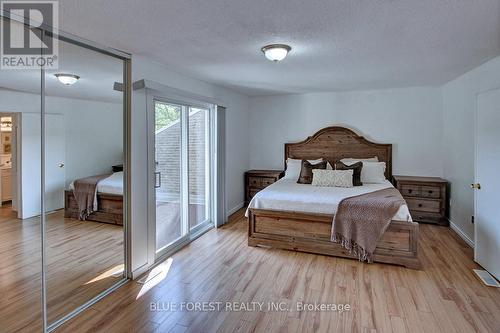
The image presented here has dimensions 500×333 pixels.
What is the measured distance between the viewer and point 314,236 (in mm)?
3451

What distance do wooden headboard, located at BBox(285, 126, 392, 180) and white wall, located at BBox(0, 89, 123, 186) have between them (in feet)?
11.5

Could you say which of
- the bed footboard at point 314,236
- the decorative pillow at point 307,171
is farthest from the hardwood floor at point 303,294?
the decorative pillow at point 307,171

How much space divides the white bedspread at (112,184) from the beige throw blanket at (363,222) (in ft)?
7.60

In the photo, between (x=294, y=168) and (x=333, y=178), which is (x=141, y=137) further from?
(x=294, y=168)

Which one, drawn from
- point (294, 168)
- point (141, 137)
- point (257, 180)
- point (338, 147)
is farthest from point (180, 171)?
point (338, 147)

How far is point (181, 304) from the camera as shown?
243 cm

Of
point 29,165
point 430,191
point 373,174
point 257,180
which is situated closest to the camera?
point 29,165

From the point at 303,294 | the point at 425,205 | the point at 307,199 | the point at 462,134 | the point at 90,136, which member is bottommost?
the point at 303,294

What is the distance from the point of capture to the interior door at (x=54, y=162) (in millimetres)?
2265

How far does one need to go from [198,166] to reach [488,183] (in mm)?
3409

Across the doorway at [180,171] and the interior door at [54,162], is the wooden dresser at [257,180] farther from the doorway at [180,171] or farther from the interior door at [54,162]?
the interior door at [54,162]

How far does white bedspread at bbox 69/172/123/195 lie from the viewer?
2883 mm

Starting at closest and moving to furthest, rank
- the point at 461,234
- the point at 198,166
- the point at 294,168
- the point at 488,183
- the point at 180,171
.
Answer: the point at 488,183 → the point at 180,171 → the point at 461,234 → the point at 198,166 → the point at 294,168

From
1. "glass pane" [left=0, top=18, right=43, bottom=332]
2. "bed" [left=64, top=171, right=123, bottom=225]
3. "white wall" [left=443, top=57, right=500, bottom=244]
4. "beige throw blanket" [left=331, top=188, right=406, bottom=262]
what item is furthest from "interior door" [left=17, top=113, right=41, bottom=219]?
"white wall" [left=443, top=57, right=500, bottom=244]
